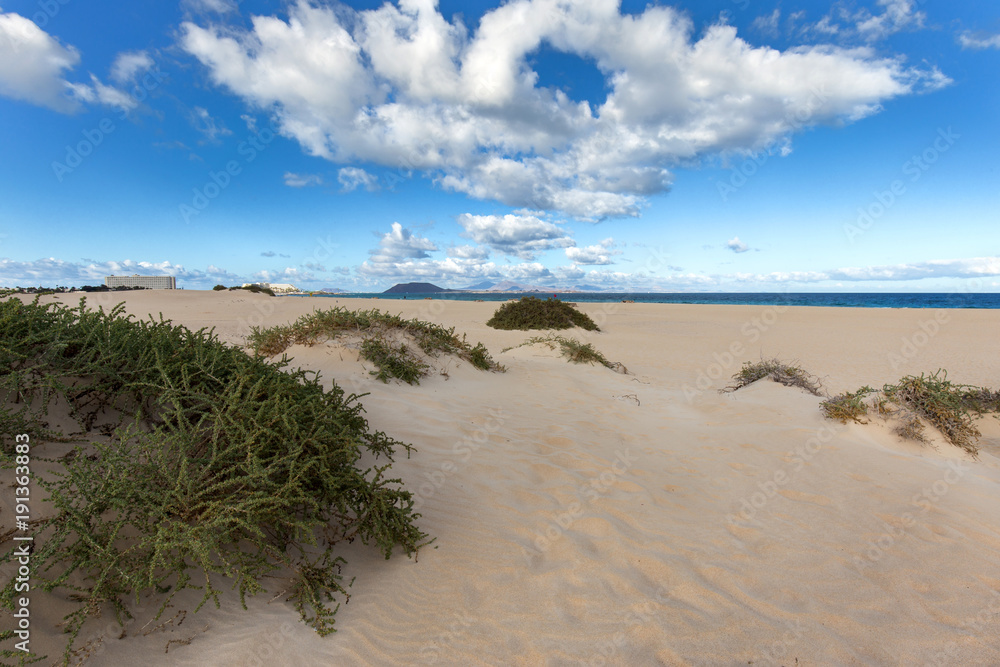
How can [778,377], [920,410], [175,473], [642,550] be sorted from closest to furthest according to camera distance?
[175,473]
[642,550]
[920,410]
[778,377]

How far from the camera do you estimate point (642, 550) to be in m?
3.04

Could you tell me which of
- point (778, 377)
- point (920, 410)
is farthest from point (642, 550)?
point (778, 377)

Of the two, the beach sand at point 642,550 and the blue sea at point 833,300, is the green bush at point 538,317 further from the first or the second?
the blue sea at point 833,300

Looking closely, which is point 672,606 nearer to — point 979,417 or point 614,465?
point 614,465

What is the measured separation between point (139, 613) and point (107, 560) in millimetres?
323

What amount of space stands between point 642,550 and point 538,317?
1497 cm

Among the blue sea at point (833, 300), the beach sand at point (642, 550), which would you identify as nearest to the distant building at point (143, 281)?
the blue sea at point (833, 300)

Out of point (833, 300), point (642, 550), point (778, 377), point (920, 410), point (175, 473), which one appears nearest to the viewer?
point (175, 473)

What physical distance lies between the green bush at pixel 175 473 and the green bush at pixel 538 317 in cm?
1435

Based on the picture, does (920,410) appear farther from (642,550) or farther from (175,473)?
(175,473)

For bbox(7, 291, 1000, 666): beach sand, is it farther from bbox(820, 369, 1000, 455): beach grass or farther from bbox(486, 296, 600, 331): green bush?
bbox(486, 296, 600, 331): green bush

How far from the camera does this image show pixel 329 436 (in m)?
2.94

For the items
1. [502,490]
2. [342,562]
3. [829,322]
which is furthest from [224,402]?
[829,322]

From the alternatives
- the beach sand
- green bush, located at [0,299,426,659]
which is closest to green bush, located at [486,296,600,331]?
the beach sand
